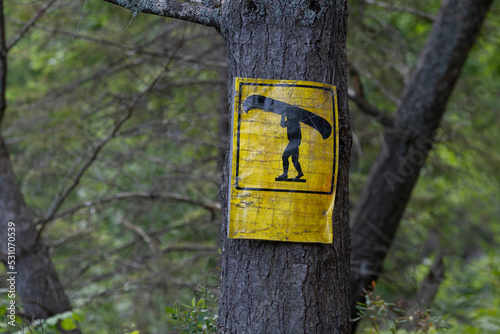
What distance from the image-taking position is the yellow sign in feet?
5.28

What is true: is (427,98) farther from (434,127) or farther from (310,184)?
(310,184)

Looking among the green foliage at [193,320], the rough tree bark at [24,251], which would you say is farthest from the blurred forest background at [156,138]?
the green foliage at [193,320]

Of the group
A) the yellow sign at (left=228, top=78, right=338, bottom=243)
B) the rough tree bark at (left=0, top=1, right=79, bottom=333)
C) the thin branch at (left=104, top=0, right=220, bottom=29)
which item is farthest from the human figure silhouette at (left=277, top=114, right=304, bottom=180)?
the rough tree bark at (left=0, top=1, right=79, bottom=333)

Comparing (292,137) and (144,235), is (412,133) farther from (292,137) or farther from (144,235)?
(292,137)

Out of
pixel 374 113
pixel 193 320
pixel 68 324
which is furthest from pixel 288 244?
pixel 374 113

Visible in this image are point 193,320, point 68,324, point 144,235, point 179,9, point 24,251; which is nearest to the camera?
point 179,9

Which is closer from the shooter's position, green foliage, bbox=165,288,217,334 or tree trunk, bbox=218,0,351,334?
tree trunk, bbox=218,0,351,334

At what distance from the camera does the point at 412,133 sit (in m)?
4.28

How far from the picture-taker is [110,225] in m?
5.90

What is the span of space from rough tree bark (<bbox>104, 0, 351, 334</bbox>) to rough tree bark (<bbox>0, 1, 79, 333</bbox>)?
2.30 metres

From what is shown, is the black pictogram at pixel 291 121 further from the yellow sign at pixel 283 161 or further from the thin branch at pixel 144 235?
the thin branch at pixel 144 235

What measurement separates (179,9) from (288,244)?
1.00m

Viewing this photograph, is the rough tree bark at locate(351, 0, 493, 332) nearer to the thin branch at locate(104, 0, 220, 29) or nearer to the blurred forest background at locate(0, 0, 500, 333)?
the blurred forest background at locate(0, 0, 500, 333)

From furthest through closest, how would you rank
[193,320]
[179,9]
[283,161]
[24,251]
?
[24,251] < [193,320] < [179,9] < [283,161]
